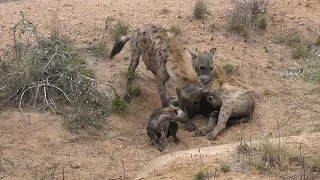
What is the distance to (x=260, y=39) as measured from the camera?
10922mm

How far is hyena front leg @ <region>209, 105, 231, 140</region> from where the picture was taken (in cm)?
815

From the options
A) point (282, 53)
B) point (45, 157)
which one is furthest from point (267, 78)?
point (45, 157)

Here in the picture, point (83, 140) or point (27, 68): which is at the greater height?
point (27, 68)

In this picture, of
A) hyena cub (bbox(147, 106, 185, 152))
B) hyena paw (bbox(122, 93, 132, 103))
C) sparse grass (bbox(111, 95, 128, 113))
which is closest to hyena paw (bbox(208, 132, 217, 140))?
hyena cub (bbox(147, 106, 185, 152))

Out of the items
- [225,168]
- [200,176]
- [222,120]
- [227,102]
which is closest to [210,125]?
[222,120]

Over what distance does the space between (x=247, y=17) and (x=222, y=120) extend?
121 inches

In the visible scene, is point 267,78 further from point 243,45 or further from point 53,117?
point 53,117

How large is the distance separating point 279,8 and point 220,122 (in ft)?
14.3

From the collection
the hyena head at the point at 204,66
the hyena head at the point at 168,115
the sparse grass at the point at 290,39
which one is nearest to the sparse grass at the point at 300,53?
the sparse grass at the point at 290,39

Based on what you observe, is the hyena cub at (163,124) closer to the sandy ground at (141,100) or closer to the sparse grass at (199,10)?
the sandy ground at (141,100)

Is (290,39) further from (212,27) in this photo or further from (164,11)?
(164,11)

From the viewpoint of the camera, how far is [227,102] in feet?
28.1

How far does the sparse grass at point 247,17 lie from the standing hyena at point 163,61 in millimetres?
2550

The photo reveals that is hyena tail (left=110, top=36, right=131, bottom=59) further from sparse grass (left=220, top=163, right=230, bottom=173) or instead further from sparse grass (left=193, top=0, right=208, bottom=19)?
sparse grass (left=220, top=163, right=230, bottom=173)
